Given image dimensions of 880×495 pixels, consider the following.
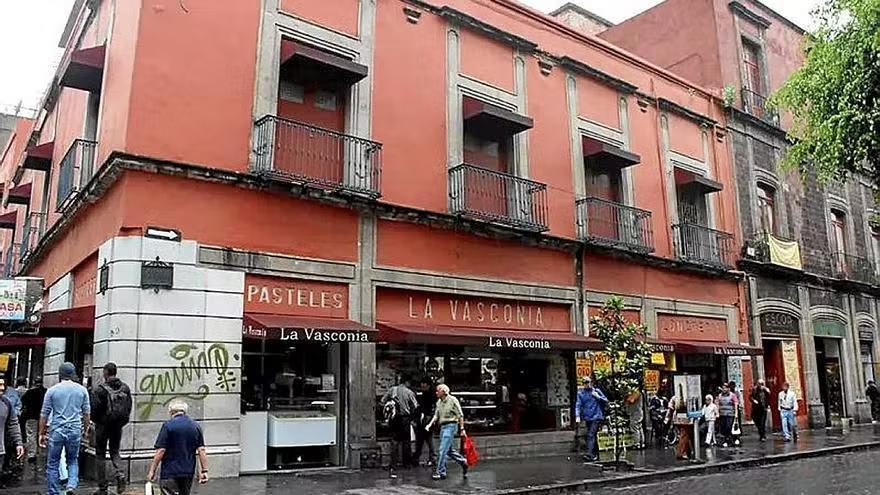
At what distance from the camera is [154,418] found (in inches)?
448

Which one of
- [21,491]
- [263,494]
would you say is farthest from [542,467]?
[21,491]

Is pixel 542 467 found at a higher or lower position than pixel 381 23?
lower

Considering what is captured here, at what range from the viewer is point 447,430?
12.9 meters

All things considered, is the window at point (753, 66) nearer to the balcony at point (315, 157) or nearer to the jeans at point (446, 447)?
the balcony at point (315, 157)

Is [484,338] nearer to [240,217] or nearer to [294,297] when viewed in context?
[294,297]

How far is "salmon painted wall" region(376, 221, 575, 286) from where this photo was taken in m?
14.8

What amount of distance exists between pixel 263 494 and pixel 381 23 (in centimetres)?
951

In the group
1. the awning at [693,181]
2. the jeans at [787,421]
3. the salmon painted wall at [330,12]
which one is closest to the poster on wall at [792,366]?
the jeans at [787,421]

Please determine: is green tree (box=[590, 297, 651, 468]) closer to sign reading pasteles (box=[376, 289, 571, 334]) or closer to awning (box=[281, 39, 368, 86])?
sign reading pasteles (box=[376, 289, 571, 334])

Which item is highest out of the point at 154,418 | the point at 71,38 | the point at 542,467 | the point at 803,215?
the point at 71,38

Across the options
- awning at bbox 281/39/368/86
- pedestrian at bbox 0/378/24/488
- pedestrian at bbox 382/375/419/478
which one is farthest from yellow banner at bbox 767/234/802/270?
pedestrian at bbox 0/378/24/488

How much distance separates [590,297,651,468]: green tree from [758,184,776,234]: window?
35.0 feet

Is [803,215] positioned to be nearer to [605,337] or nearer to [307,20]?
[605,337]

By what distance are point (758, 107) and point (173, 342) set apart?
2097 cm
